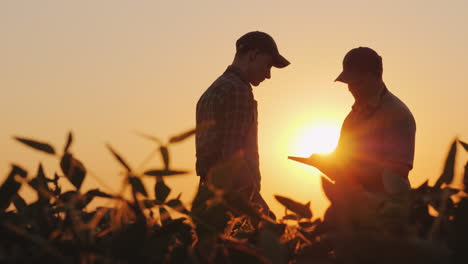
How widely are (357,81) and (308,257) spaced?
482 cm

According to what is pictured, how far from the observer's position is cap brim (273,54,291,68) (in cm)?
610

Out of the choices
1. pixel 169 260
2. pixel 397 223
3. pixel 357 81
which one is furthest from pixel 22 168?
pixel 357 81

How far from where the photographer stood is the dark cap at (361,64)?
5.53 meters

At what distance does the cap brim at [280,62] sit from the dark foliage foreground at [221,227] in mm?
5058

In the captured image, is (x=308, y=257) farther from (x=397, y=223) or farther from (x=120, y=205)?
(x=120, y=205)

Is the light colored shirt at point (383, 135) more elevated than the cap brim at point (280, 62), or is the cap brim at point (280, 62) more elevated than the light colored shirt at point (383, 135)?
the cap brim at point (280, 62)

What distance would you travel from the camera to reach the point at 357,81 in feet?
18.3

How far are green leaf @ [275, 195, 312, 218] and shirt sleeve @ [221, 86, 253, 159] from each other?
12.6 feet

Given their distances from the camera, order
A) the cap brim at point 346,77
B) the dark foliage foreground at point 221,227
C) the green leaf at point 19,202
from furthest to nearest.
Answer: the cap brim at point 346,77 → the green leaf at point 19,202 → the dark foliage foreground at point 221,227

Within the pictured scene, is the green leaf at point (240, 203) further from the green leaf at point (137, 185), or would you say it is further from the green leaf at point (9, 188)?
the green leaf at point (9, 188)

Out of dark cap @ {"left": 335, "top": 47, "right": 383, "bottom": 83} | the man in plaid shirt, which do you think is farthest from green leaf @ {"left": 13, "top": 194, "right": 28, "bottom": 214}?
dark cap @ {"left": 335, "top": 47, "right": 383, "bottom": 83}

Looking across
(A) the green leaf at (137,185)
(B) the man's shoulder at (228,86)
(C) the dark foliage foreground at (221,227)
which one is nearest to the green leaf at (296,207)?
(C) the dark foliage foreground at (221,227)

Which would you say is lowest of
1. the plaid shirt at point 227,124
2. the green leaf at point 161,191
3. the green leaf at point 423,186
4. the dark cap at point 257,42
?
the green leaf at point 161,191

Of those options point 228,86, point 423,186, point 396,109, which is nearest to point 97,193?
point 423,186
